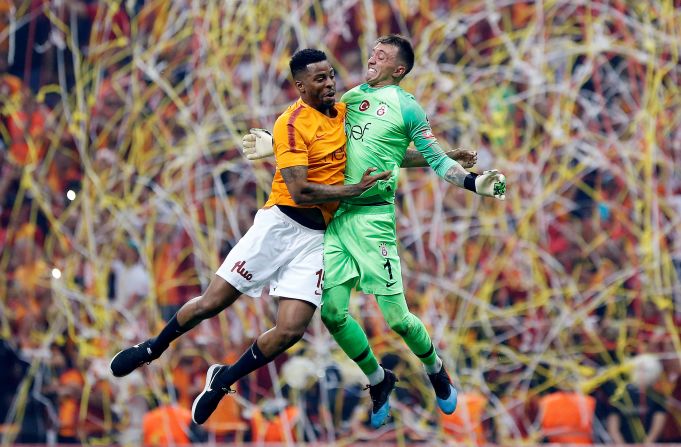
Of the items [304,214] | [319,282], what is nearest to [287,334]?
[319,282]

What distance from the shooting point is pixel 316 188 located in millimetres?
7062

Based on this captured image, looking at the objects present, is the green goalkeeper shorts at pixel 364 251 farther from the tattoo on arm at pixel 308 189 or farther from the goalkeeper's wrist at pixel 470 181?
the goalkeeper's wrist at pixel 470 181

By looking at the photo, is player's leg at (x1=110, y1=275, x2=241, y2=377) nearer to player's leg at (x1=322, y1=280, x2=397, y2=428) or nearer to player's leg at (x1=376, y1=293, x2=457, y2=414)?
player's leg at (x1=322, y1=280, x2=397, y2=428)

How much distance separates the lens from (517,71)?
12.4 m

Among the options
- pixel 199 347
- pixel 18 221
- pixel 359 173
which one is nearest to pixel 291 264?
pixel 359 173

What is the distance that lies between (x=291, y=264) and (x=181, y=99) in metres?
5.86

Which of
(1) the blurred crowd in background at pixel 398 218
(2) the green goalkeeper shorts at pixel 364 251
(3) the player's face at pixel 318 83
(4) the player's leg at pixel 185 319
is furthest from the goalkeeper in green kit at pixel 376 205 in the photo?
(1) the blurred crowd in background at pixel 398 218

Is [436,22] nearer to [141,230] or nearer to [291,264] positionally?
[141,230]

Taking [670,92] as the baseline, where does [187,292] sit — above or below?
below

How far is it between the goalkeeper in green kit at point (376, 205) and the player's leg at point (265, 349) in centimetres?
15

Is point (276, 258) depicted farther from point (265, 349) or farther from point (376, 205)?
point (376, 205)

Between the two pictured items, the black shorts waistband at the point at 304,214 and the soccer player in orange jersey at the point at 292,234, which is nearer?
the soccer player in orange jersey at the point at 292,234

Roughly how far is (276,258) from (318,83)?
97cm

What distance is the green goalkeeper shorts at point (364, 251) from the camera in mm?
7242
